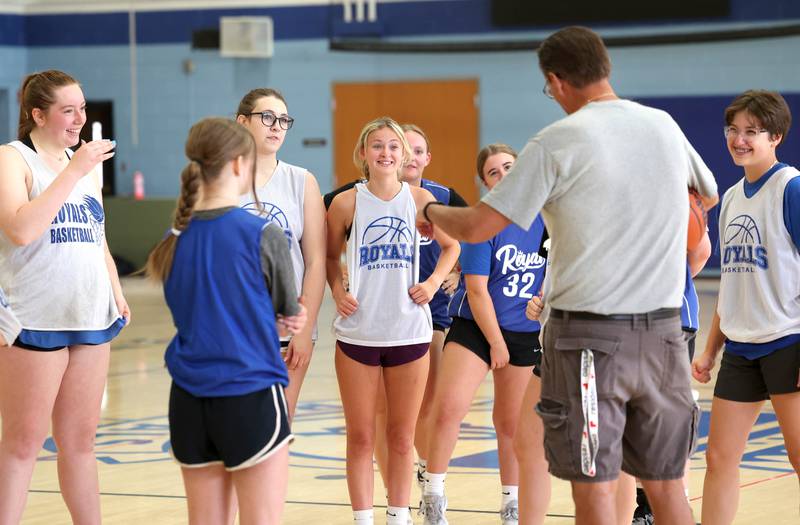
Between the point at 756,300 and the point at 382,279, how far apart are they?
128 centimetres

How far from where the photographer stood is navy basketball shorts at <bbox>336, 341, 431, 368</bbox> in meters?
4.20

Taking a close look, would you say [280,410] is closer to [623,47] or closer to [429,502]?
[429,502]

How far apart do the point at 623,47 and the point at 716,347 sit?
10995 mm

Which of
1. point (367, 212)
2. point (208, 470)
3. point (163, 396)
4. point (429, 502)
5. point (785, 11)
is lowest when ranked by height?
point (163, 396)

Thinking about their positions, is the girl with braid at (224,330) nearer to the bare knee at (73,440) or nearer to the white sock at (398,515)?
the bare knee at (73,440)

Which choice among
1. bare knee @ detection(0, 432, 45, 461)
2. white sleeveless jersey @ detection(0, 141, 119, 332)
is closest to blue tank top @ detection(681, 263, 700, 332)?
white sleeveless jersey @ detection(0, 141, 119, 332)

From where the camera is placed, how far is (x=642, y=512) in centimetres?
446

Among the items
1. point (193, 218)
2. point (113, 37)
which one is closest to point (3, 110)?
point (113, 37)

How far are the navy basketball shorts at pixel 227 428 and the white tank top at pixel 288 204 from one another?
108cm

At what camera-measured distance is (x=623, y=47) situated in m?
14.6

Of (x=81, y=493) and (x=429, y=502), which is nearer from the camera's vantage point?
(x=81, y=493)

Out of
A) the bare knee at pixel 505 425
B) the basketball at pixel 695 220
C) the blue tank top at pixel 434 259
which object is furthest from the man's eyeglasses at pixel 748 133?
the bare knee at pixel 505 425

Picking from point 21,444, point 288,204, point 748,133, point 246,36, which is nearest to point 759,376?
point 748,133

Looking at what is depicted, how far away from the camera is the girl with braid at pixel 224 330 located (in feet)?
9.61
